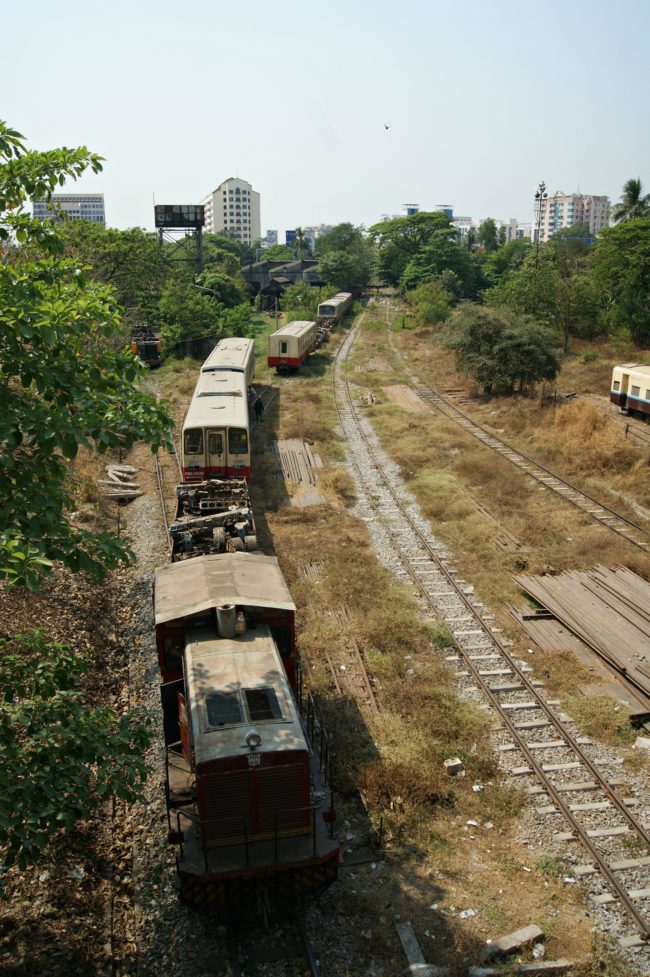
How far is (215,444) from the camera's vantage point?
68.8ft

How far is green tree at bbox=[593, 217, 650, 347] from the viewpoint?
45.3m

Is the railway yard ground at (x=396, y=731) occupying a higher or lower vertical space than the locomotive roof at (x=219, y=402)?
lower

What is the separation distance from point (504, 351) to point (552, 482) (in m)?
12.2

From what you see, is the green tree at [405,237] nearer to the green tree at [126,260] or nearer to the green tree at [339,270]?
the green tree at [339,270]

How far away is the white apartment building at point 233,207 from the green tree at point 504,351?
16725 centimetres

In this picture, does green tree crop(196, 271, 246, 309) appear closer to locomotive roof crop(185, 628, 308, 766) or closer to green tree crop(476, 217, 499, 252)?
locomotive roof crop(185, 628, 308, 766)

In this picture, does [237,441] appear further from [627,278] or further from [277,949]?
[627,278]

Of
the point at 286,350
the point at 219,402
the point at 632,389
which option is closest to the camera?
the point at 219,402

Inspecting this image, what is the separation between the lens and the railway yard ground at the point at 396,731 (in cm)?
834

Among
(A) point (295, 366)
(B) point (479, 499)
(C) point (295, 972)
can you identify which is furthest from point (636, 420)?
(C) point (295, 972)

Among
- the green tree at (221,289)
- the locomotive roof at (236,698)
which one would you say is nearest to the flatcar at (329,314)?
the green tree at (221,289)

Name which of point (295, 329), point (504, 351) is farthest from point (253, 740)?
point (295, 329)

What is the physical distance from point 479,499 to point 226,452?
300 inches

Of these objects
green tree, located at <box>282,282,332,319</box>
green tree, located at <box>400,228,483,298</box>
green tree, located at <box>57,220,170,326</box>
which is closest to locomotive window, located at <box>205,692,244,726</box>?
green tree, located at <box>57,220,170,326</box>
